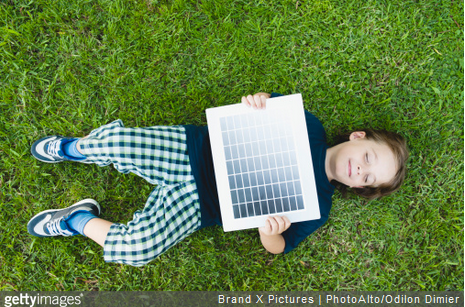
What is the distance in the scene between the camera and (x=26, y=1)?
2111 millimetres

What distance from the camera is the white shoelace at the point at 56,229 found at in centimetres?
195

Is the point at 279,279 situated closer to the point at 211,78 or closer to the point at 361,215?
the point at 361,215

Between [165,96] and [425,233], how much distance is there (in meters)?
2.08

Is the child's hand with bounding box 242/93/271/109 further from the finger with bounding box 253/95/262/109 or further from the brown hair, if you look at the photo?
the brown hair

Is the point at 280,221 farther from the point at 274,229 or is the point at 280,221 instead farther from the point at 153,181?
the point at 153,181

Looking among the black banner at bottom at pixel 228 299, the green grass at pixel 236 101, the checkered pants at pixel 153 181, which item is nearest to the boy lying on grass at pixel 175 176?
the checkered pants at pixel 153 181

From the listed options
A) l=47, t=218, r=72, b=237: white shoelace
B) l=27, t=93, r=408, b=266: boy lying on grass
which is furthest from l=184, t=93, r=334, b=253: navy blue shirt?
l=47, t=218, r=72, b=237: white shoelace

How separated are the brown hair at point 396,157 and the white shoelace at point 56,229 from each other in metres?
1.77

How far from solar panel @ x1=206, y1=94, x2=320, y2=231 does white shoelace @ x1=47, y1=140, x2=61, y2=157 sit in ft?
3.57

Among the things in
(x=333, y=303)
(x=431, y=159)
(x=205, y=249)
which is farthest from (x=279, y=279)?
(x=431, y=159)

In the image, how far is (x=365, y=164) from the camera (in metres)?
1.70

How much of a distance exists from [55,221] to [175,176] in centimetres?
87

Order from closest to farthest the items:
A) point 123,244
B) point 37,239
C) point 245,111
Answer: point 245,111 < point 123,244 < point 37,239

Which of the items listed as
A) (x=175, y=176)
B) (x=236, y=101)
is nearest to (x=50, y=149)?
(x=175, y=176)
